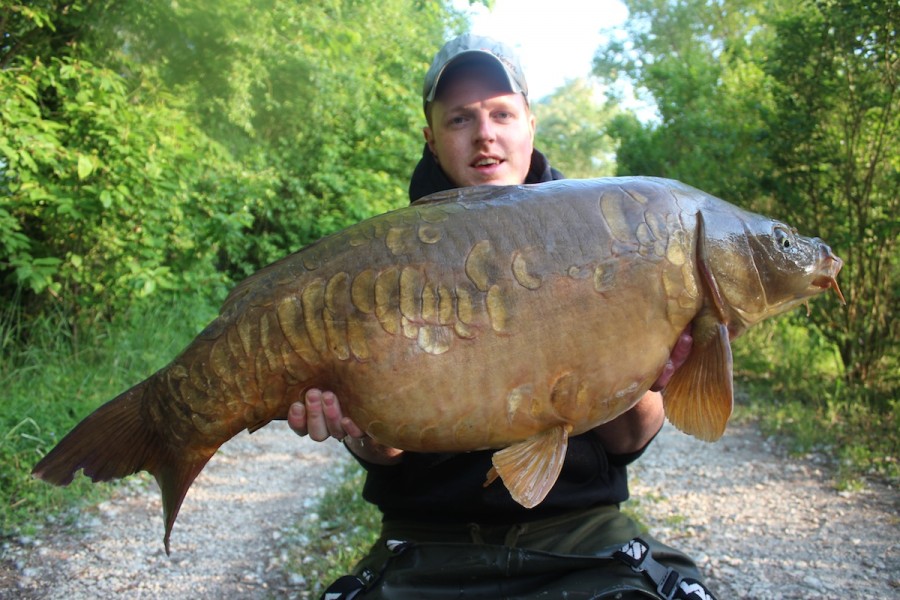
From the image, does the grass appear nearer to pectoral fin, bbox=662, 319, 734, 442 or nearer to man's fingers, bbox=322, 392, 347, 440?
man's fingers, bbox=322, 392, 347, 440

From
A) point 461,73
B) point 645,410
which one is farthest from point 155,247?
point 645,410

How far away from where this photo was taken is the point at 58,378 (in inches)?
162

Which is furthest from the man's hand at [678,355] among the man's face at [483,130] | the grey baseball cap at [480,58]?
the grey baseball cap at [480,58]

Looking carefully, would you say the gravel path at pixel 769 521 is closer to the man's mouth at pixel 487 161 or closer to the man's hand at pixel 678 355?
the man's hand at pixel 678 355

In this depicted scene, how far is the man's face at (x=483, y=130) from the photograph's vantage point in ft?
6.61

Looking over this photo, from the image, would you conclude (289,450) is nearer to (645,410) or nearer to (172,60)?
(172,60)

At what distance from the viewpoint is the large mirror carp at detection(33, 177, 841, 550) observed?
136cm

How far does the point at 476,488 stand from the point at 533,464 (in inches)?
19.0

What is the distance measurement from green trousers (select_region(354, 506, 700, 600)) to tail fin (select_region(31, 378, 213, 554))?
0.50 meters

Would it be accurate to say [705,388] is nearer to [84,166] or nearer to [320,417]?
[320,417]

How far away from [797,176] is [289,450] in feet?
13.0

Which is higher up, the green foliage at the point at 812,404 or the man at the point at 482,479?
the man at the point at 482,479

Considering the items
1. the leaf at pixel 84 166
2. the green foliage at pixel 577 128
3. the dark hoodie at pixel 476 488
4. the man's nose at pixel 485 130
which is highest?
the green foliage at pixel 577 128

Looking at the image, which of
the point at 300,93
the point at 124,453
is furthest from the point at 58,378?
the point at 300,93
